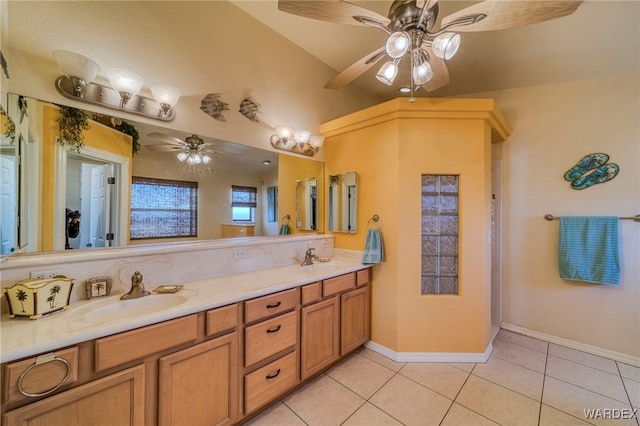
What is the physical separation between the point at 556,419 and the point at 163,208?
308 centimetres

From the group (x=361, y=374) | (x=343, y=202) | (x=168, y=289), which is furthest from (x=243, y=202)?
(x=361, y=374)

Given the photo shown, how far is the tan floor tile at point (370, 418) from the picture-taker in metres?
1.62

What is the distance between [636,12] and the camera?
185 centimetres

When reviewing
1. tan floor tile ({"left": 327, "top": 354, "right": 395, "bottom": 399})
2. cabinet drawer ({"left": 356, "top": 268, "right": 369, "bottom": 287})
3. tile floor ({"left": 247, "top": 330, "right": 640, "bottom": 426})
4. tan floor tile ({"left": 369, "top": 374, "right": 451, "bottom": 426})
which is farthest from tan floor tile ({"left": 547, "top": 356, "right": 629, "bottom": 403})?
cabinet drawer ({"left": 356, "top": 268, "right": 369, "bottom": 287})

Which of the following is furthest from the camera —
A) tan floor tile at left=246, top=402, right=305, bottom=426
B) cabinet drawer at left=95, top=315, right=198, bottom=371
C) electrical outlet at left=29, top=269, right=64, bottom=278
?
tan floor tile at left=246, top=402, right=305, bottom=426

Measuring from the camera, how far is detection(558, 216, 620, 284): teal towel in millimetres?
2344

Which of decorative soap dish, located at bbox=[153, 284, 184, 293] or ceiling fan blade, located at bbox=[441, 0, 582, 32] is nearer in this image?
ceiling fan blade, located at bbox=[441, 0, 582, 32]

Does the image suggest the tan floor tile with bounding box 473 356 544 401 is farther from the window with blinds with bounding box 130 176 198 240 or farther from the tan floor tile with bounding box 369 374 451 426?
the window with blinds with bounding box 130 176 198 240

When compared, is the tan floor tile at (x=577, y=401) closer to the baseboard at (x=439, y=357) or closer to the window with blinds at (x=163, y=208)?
the baseboard at (x=439, y=357)

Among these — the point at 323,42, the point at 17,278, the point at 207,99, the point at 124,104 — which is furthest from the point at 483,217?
the point at 17,278

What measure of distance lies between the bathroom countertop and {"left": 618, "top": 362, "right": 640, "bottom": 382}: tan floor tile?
255 centimetres

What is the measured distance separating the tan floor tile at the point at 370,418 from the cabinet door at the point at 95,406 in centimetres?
124

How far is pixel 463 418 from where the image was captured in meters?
1.66

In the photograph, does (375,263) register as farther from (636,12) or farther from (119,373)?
(636,12)
